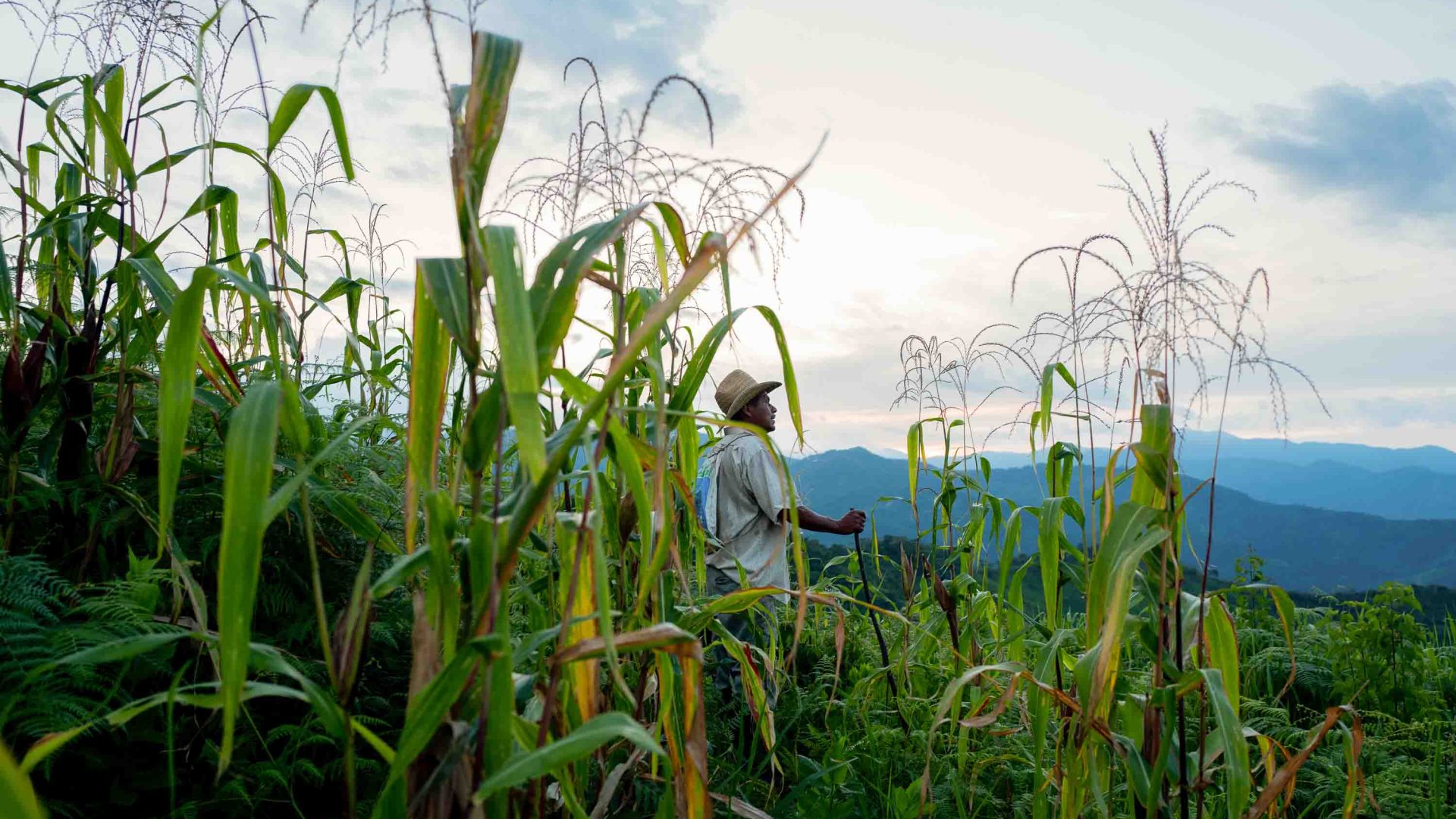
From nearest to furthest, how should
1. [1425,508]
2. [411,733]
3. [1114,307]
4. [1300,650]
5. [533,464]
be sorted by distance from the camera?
[533,464] < [411,733] < [1114,307] < [1300,650] < [1425,508]

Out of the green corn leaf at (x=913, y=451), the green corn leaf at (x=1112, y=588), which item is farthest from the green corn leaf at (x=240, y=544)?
the green corn leaf at (x=913, y=451)

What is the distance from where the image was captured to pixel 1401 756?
317cm

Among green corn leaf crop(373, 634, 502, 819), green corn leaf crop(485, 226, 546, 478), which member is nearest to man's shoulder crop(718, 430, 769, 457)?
green corn leaf crop(373, 634, 502, 819)

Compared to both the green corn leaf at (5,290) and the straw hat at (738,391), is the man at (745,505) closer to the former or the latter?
the straw hat at (738,391)

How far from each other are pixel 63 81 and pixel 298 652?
1500 millimetres

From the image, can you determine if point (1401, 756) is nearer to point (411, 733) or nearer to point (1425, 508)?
point (411, 733)

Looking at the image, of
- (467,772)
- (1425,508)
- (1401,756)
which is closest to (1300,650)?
(1401,756)

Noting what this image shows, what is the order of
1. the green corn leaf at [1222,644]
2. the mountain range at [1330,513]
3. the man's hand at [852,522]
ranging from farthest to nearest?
the mountain range at [1330,513]
the man's hand at [852,522]
the green corn leaf at [1222,644]

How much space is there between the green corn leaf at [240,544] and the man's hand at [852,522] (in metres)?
3.30

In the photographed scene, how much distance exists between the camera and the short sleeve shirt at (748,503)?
4293mm

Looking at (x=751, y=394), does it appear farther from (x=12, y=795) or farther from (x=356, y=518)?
(x=12, y=795)

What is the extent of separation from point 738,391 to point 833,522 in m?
0.89

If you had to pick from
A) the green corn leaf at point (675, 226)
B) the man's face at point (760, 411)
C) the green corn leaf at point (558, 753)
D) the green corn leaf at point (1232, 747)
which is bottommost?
the green corn leaf at point (1232, 747)

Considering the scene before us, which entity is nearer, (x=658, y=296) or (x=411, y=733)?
(x=411, y=733)
